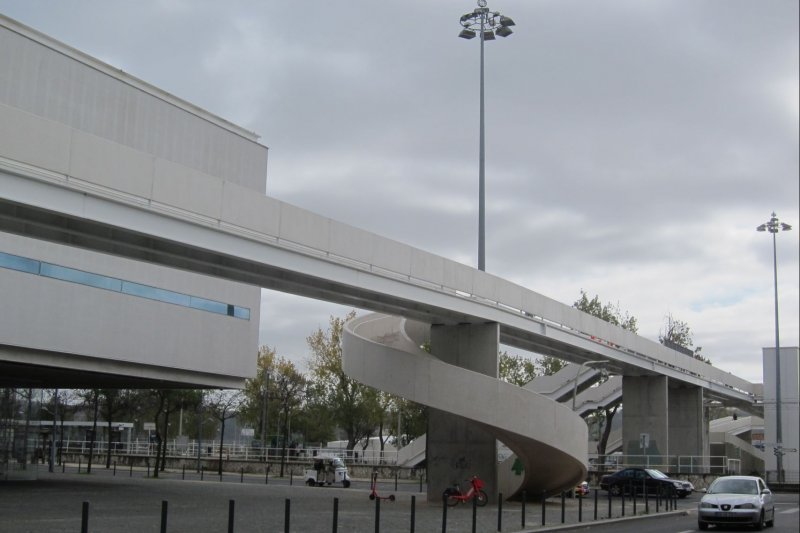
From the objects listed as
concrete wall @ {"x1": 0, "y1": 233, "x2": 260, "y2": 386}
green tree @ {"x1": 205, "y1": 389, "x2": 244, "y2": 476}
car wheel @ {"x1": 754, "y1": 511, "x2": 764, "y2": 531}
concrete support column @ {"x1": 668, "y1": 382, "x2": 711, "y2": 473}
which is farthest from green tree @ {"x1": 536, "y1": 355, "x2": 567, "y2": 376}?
car wheel @ {"x1": 754, "y1": 511, "x2": 764, "y2": 531}

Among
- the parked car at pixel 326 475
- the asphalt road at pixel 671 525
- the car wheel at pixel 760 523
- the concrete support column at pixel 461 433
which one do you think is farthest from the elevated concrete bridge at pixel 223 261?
the car wheel at pixel 760 523

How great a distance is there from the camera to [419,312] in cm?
3158

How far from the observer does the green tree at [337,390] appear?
67062 millimetres

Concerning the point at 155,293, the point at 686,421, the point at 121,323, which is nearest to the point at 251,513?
the point at 121,323

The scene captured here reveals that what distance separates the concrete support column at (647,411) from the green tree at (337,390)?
20196mm

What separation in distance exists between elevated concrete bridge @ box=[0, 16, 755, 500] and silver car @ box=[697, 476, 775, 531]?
6.59 meters

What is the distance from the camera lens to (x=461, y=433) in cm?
3250

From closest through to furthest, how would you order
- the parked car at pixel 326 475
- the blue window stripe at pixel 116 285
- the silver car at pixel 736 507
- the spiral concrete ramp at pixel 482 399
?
the silver car at pixel 736 507
the spiral concrete ramp at pixel 482 399
the blue window stripe at pixel 116 285
the parked car at pixel 326 475

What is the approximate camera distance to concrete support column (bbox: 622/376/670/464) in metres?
51.8

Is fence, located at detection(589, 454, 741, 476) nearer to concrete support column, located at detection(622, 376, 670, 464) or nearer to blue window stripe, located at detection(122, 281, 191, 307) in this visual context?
concrete support column, located at detection(622, 376, 670, 464)

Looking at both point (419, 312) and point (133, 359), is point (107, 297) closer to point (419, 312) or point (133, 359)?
point (133, 359)

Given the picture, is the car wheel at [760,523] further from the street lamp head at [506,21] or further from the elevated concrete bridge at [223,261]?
the street lamp head at [506,21]

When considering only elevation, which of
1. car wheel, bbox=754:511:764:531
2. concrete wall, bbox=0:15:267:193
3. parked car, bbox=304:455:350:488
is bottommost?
parked car, bbox=304:455:350:488

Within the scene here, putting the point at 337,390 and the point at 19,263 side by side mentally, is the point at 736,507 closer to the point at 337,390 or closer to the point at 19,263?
the point at 19,263
